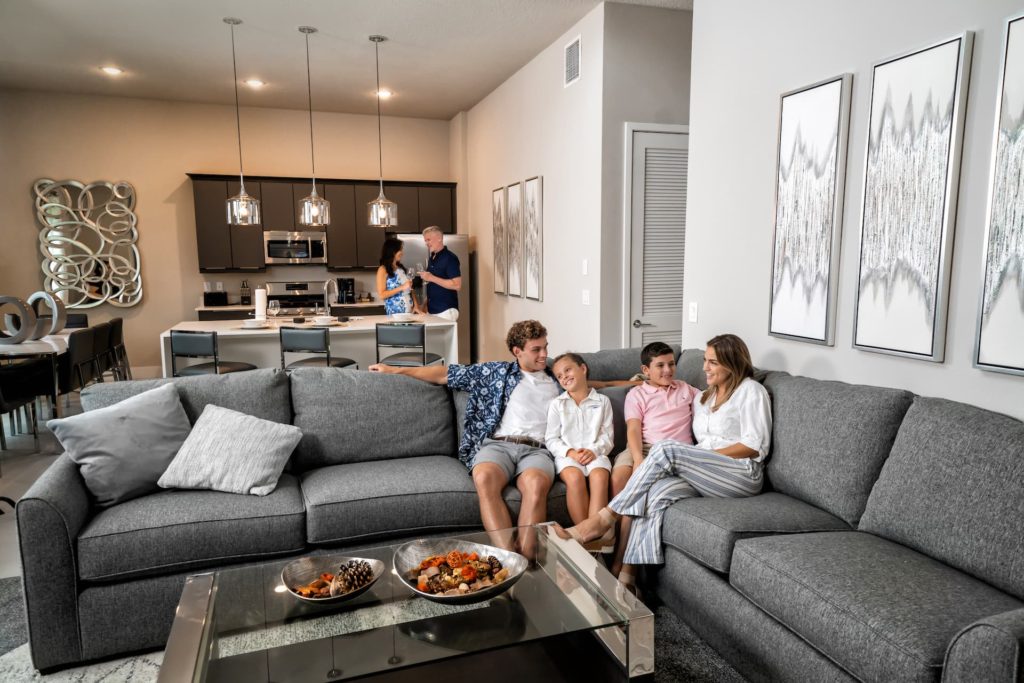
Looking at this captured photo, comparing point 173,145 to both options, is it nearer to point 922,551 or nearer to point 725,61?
point 725,61

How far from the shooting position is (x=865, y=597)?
1.79 metres

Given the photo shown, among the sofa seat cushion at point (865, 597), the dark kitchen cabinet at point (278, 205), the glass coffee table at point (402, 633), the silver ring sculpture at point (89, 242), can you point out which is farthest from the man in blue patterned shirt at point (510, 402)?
the silver ring sculpture at point (89, 242)

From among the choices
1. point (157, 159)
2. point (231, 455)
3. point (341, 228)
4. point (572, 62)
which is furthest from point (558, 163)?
point (157, 159)

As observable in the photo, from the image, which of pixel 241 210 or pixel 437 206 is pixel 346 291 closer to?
pixel 437 206

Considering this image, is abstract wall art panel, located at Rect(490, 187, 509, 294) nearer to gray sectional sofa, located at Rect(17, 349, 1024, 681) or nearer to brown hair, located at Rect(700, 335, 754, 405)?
gray sectional sofa, located at Rect(17, 349, 1024, 681)

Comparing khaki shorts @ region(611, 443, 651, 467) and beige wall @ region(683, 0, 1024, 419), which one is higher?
beige wall @ region(683, 0, 1024, 419)

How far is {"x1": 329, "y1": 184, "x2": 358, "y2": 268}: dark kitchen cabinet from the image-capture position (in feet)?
24.7

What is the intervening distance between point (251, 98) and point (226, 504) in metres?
5.93

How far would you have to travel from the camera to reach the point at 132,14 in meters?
4.62

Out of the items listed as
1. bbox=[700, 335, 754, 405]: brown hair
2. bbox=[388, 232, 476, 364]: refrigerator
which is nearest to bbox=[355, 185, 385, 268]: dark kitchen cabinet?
bbox=[388, 232, 476, 364]: refrigerator

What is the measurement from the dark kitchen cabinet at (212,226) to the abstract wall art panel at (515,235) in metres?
3.17

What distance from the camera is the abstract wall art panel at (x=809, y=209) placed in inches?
112

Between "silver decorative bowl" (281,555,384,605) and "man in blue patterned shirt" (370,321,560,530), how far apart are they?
857 mm

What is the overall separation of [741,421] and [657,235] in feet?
7.51
